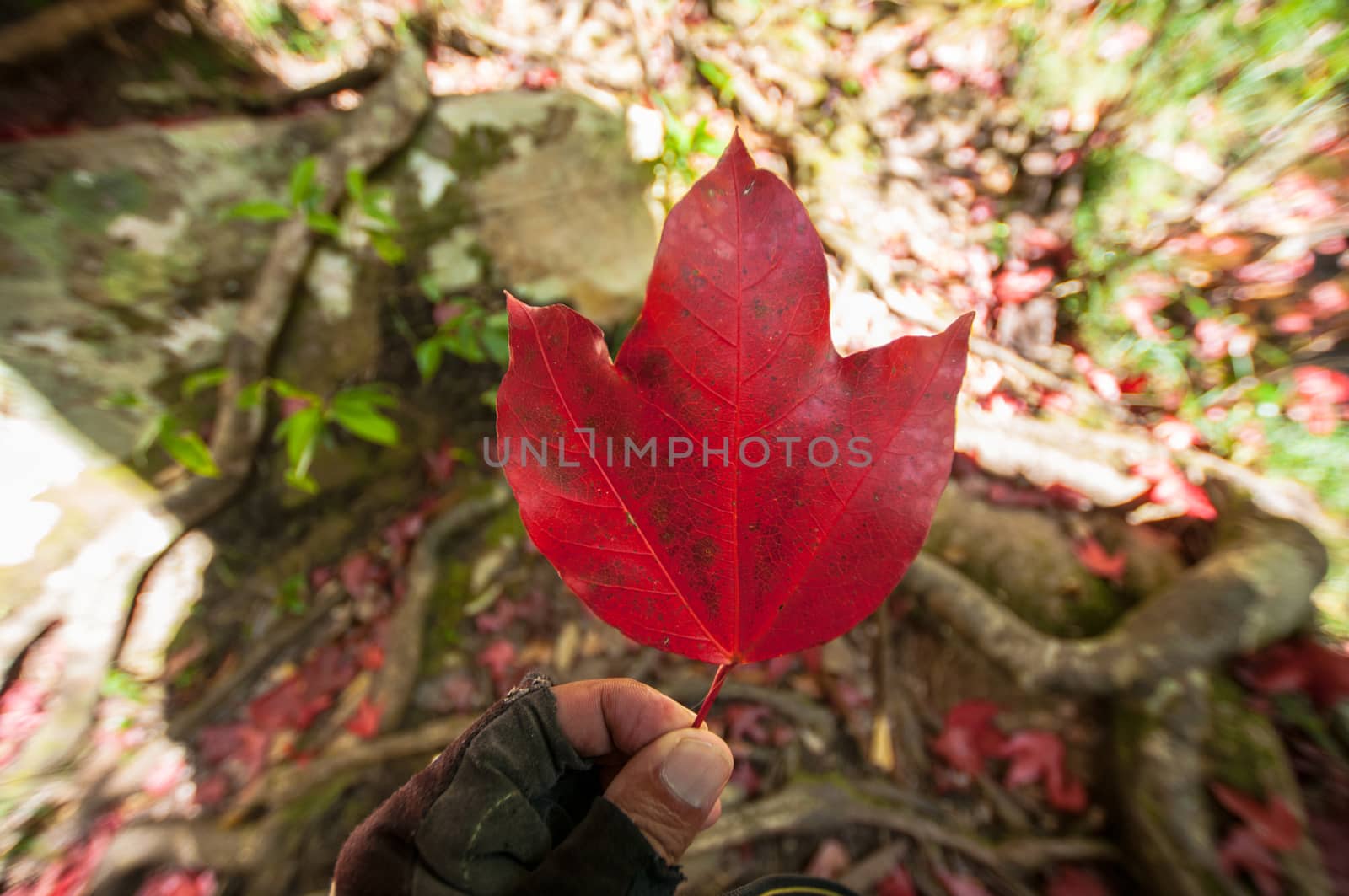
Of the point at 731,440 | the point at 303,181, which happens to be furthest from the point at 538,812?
the point at 303,181

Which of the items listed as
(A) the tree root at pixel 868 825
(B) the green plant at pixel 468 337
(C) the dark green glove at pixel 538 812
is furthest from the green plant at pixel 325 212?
(A) the tree root at pixel 868 825

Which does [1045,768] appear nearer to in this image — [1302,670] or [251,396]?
[1302,670]

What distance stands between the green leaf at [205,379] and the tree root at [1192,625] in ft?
9.04

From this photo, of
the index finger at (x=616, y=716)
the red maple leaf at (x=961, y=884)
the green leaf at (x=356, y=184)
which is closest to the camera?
the index finger at (x=616, y=716)

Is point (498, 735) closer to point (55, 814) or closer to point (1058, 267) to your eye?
point (55, 814)

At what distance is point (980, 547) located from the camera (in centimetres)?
208

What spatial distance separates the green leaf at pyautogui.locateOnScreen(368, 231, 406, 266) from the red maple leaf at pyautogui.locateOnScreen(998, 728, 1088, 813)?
2.81 metres

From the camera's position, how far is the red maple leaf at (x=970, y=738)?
1779 millimetres

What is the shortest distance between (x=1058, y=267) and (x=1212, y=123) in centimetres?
79

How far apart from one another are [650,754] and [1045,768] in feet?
5.56

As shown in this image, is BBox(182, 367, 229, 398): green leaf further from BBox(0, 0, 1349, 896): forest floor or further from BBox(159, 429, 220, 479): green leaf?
BBox(0, 0, 1349, 896): forest floor

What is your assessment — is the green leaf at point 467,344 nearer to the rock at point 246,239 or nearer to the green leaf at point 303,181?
the rock at point 246,239

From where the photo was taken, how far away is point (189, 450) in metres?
1.72

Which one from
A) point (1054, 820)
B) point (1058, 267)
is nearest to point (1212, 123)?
point (1058, 267)
